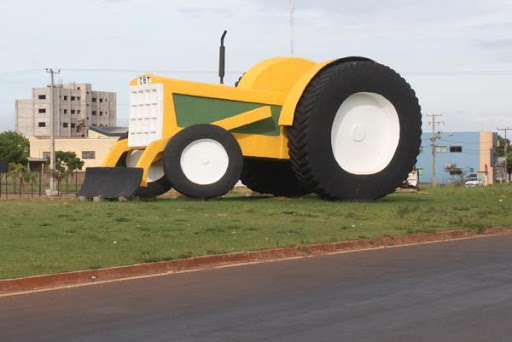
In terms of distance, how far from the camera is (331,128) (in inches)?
1148

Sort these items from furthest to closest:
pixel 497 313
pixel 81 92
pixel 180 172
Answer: pixel 81 92 → pixel 180 172 → pixel 497 313

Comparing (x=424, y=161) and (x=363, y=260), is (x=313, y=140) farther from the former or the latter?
(x=424, y=161)

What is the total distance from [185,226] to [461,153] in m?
114

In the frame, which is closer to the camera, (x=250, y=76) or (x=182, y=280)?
(x=182, y=280)

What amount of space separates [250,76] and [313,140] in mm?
3535

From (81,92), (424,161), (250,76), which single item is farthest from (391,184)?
(81,92)

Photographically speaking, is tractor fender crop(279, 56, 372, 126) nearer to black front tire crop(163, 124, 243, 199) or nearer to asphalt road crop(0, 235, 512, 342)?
black front tire crop(163, 124, 243, 199)

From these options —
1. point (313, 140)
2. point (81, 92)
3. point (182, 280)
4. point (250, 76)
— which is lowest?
point (182, 280)

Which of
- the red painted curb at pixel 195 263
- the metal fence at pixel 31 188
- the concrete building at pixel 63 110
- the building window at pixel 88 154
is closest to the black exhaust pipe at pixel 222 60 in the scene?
the metal fence at pixel 31 188

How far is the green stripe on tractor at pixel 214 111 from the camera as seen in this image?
28.0 metres

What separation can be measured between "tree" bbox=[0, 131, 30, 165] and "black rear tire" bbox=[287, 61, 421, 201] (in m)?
85.5

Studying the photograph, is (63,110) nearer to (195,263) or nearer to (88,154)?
(88,154)

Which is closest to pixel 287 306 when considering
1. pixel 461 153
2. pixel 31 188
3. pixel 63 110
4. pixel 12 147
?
pixel 31 188

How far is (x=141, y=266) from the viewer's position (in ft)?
44.0
